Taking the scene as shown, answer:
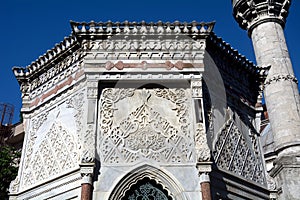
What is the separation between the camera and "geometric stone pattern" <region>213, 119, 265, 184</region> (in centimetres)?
792

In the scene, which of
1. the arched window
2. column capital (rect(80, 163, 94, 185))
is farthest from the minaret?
column capital (rect(80, 163, 94, 185))

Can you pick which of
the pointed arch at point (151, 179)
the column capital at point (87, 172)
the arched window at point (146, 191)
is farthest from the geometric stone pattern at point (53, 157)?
the arched window at point (146, 191)

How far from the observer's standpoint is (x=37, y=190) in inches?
310

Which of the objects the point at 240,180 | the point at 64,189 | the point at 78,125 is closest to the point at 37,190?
the point at 64,189

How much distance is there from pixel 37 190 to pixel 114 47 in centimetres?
390

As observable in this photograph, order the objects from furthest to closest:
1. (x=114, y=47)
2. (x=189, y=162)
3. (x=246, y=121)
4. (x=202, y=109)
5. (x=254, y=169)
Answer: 1. (x=246, y=121)
2. (x=254, y=169)
3. (x=114, y=47)
4. (x=202, y=109)
5. (x=189, y=162)

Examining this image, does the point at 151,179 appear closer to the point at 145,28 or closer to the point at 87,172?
the point at 87,172

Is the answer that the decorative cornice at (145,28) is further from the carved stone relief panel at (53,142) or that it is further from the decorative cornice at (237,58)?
the carved stone relief panel at (53,142)

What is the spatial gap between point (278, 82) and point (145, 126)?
619 cm

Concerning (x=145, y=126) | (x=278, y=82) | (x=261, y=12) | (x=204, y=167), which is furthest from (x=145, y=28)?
(x=261, y=12)

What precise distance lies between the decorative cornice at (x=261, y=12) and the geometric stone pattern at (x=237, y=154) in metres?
5.57

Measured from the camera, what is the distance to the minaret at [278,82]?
33.9 feet

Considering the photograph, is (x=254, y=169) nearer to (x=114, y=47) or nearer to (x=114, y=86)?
(x=114, y=86)

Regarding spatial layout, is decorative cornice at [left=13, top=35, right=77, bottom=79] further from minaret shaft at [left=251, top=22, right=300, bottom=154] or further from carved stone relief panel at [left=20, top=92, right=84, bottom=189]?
minaret shaft at [left=251, top=22, right=300, bottom=154]
